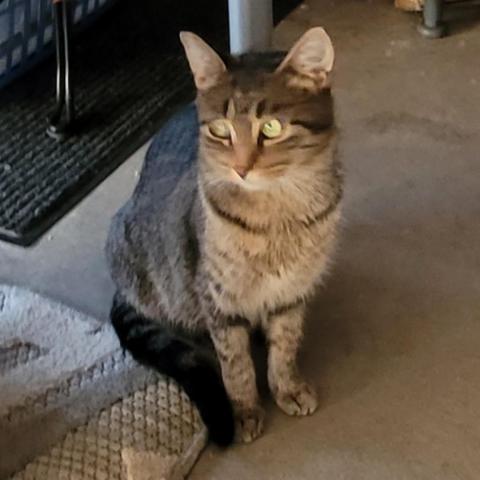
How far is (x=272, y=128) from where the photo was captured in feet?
5.17

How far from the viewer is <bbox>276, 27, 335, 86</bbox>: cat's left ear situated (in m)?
1.55

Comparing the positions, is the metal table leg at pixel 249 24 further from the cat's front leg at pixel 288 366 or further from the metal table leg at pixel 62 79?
the cat's front leg at pixel 288 366

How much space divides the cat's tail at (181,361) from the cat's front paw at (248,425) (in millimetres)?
17

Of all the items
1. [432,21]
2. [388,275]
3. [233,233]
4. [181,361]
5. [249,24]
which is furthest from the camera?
[432,21]

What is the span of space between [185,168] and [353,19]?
1.22 metres

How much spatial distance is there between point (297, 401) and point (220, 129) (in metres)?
0.49

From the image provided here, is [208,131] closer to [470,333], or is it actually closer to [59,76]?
[470,333]

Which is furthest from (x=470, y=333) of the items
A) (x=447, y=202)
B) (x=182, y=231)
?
(x=182, y=231)

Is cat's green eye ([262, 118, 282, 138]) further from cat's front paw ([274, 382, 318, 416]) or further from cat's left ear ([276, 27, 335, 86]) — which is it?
cat's front paw ([274, 382, 318, 416])

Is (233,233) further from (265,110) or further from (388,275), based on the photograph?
(388,275)

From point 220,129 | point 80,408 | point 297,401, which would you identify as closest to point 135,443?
point 80,408

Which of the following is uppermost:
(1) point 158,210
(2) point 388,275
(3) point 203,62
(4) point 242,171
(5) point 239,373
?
(3) point 203,62

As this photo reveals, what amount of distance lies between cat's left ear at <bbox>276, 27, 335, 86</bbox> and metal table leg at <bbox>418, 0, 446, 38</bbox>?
4.28 ft

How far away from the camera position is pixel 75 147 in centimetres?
248
